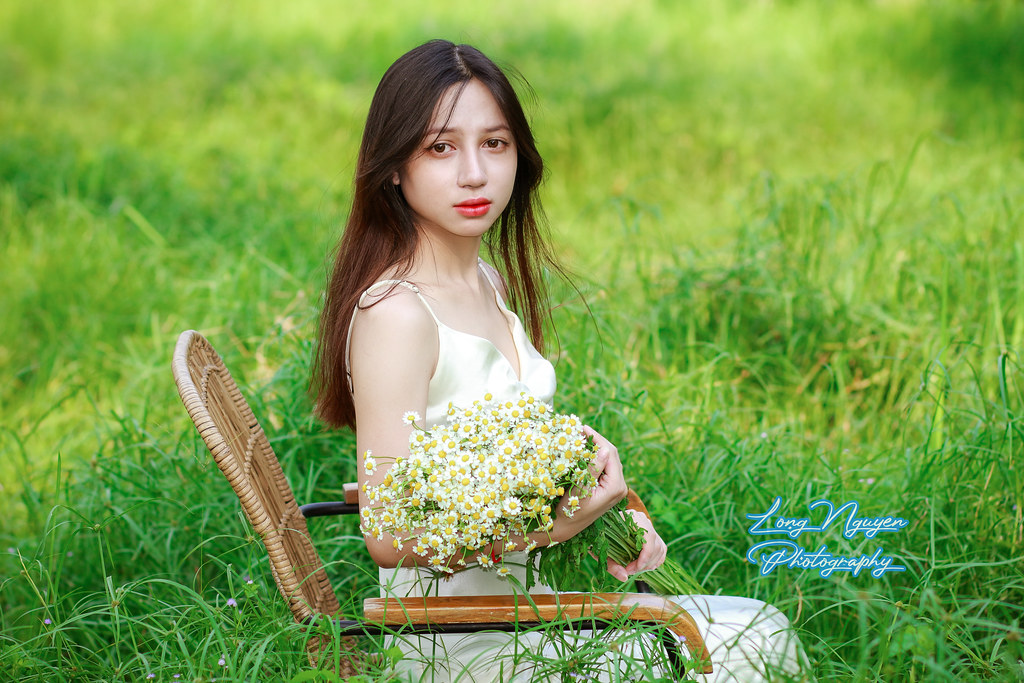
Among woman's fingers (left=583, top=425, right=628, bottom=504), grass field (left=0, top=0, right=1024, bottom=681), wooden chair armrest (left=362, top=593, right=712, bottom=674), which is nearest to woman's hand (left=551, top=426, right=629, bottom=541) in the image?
woman's fingers (left=583, top=425, right=628, bottom=504)

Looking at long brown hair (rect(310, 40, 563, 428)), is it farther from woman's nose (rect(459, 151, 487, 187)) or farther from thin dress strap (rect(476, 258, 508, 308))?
thin dress strap (rect(476, 258, 508, 308))

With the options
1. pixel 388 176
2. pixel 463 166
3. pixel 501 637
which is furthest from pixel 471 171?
pixel 501 637

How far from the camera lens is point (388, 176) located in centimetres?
195

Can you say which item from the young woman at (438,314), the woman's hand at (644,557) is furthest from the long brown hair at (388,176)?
the woman's hand at (644,557)

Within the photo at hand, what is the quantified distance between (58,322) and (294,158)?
223 cm

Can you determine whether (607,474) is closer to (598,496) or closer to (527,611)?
(598,496)

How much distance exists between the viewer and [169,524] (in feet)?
9.25

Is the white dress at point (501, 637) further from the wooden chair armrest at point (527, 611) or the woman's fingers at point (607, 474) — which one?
the woman's fingers at point (607, 474)

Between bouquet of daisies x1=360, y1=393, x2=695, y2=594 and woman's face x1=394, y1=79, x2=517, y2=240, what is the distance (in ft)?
1.39

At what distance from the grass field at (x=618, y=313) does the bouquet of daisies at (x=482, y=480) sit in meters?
0.50

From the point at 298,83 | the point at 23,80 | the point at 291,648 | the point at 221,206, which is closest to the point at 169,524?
the point at 291,648

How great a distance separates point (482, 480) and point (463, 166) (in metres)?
0.67

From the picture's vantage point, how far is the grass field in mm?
2527

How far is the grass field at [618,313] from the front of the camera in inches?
99.5
